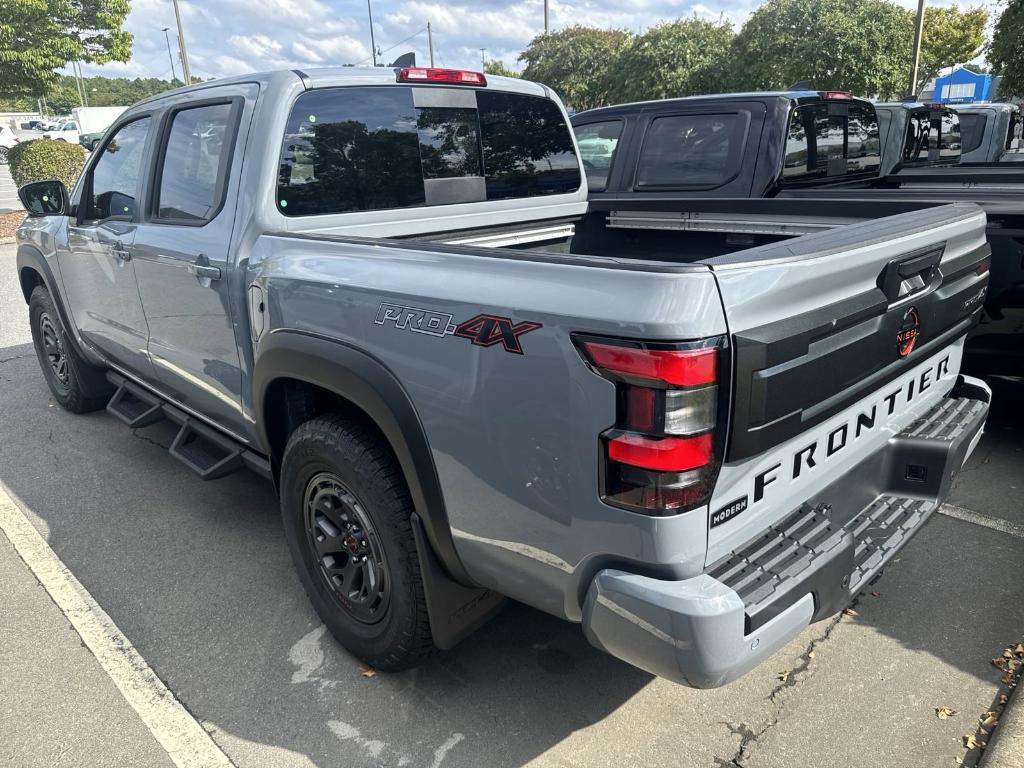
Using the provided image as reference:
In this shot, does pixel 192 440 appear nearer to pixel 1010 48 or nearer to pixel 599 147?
pixel 599 147

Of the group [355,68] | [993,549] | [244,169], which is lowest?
[993,549]

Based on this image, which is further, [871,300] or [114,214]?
[114,214]

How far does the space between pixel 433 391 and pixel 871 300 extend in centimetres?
121

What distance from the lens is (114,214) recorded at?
392 cm

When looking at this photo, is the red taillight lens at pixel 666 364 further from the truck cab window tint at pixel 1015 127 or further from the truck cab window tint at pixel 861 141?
the truck cab window tint at pixel 1015 127

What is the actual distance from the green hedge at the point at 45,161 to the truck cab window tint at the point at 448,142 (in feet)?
55.6

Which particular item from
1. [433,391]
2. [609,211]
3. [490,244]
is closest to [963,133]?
[609,211]

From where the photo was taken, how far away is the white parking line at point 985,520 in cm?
360

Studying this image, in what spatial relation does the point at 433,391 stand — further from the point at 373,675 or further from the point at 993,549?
the point at 993,549

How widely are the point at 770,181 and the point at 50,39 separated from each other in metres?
18.0

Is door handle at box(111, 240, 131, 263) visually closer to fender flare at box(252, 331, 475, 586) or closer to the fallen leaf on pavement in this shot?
fender flare at box(252, 331, 475, 586)

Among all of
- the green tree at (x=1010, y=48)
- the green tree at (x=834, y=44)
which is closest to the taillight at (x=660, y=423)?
the green tree at (x=1010, y=48)

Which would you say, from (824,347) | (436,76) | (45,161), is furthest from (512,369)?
(45,161)

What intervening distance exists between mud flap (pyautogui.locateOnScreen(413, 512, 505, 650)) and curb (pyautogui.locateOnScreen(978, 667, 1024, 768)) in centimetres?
153
